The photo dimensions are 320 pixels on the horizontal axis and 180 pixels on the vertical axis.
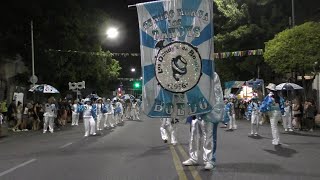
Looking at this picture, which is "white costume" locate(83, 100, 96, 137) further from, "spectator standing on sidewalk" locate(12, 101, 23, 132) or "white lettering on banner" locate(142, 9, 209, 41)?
"white lettering on banner" locate(142, 9, 209, 41)

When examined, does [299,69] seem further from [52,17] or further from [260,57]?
[52,17]

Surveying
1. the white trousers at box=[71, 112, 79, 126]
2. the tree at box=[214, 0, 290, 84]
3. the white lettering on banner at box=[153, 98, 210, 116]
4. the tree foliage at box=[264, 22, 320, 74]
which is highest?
the tree at box=[214, 0, 290, 84]

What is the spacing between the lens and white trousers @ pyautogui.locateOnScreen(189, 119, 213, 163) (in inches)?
408

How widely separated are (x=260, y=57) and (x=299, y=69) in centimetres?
1062

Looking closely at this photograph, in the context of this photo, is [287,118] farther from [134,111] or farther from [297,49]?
[134,111]

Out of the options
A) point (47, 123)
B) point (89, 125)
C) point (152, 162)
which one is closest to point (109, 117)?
point (47, 123)

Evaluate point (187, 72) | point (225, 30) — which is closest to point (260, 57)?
point (225, 30)

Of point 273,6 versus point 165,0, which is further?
point 273,6

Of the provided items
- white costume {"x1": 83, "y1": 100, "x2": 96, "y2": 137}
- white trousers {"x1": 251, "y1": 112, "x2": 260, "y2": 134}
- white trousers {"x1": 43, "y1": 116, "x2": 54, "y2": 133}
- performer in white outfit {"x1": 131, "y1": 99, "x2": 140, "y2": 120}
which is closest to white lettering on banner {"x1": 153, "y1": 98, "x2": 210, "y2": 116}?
white trousers {"x1": 251, "y1": 112, "x2": 260, "y2": 134}

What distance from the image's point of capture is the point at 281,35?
96.6 feet

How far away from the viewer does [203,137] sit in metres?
10.7

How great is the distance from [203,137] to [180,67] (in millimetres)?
1886

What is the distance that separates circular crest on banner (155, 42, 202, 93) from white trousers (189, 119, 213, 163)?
48.6 inches

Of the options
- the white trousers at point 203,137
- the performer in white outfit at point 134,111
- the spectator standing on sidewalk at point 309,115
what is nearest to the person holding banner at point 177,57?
the white trousers at point 203,137
